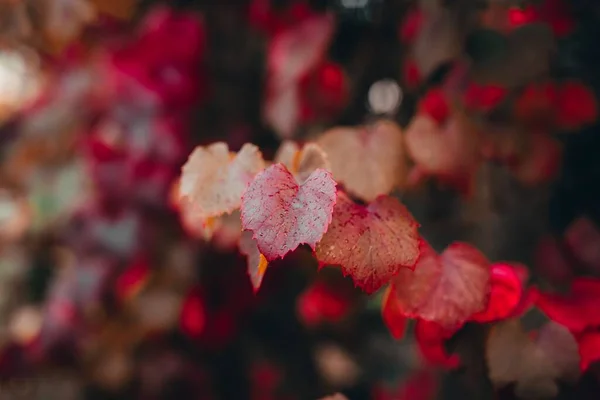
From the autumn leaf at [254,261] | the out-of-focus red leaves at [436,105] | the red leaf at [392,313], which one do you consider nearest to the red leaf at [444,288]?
the red leaf at [392,313]

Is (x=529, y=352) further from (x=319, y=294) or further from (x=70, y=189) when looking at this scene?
(x=70, y=189)

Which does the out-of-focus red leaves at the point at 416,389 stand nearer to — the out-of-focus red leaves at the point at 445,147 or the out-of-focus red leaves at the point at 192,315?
the out-of-focus red leaves at the point at 192,315

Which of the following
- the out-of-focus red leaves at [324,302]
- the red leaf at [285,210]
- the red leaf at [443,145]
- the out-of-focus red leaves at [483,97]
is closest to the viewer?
the red leaf at [285,210]

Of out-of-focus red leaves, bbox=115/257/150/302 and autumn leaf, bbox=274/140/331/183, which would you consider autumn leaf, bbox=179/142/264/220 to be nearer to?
autumn leaf, bbox=274/140/331/183

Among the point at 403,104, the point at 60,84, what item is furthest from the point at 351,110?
the point at 60,84

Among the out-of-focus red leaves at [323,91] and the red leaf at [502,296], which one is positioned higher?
the out-of-focus red leaves at [323,91]

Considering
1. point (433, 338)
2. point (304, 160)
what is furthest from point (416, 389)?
point (304, 160)
